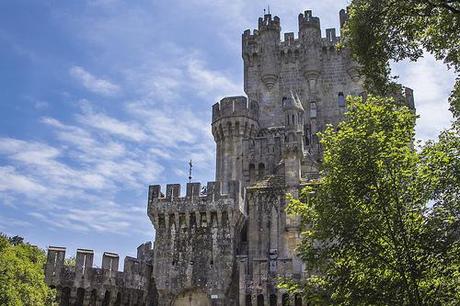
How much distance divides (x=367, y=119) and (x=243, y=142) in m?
24.3

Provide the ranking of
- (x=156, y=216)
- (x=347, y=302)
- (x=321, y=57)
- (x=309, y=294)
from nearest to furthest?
1. (x=347, y=302)
2. (x=309, y=294)
3. (x=156, y=216)
4. (x=321, y=57)

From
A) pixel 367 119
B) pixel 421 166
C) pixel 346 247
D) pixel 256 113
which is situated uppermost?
pixel 256 113

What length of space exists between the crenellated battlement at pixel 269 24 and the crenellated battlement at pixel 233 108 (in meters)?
12.4

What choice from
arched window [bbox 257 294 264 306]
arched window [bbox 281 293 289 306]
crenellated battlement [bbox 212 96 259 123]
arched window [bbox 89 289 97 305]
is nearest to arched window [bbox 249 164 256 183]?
crenellated battlement [bbox 212 96 259 123]

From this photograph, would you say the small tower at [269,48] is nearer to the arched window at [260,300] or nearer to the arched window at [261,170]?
the arched window at [261,170]

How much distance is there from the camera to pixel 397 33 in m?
14.8

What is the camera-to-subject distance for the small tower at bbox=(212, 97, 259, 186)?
138 ft

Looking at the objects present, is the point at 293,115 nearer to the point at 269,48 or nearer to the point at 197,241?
the point at 269,48

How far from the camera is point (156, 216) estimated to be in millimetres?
30953

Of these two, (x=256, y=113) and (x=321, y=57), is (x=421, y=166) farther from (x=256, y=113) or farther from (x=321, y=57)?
(x=321, y=57)

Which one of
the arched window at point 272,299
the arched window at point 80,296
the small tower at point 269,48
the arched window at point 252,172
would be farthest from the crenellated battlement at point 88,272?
the small tower at point 269,48

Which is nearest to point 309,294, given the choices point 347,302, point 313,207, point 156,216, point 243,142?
point 347,302

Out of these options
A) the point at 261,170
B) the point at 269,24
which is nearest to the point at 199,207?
the point at 261,170

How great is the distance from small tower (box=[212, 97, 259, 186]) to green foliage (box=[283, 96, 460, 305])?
23.5 m
